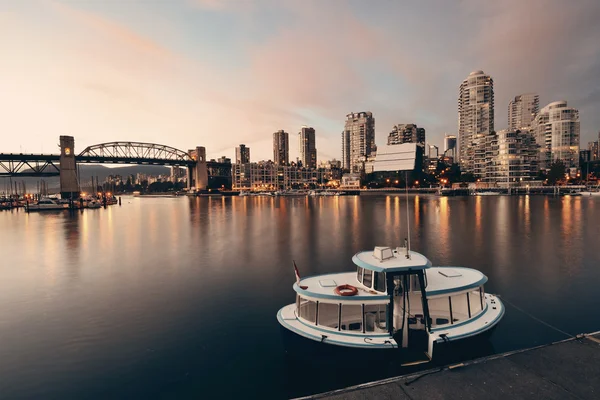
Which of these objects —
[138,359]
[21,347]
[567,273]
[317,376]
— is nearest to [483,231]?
[567,273]

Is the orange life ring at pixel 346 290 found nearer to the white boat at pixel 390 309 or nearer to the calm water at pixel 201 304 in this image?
the white boat at pixel 390 309

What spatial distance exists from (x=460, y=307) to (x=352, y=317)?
17.4 ft

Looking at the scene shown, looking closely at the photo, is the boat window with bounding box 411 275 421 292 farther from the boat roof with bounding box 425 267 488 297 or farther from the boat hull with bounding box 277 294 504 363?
the boat hull with bounding box 277 294 504 363

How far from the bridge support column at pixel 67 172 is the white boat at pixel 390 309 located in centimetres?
15499

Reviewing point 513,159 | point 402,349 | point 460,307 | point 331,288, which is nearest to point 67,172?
point 331,288

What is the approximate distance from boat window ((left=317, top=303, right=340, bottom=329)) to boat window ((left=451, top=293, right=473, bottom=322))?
216 inches

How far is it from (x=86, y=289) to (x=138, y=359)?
15679mm

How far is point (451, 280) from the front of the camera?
14.5 m

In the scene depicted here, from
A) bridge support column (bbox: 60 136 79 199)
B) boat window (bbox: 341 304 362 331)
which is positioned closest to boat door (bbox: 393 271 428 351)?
boat window (bbox: 341 304 362 331)

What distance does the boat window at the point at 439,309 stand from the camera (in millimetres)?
13750

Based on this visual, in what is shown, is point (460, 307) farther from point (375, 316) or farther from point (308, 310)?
point (308, 310)

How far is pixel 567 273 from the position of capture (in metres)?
27.5

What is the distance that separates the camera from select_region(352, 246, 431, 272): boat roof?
12523 mm

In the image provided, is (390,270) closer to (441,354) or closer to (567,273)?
(441,354)
